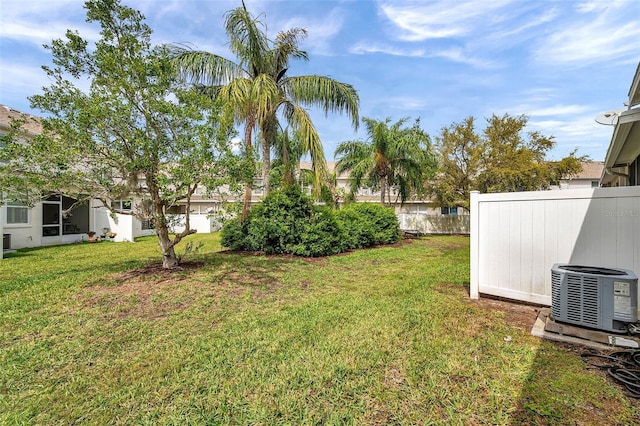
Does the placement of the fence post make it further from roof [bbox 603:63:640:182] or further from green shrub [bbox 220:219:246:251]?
green shrub [bbox 220:219:246:251]

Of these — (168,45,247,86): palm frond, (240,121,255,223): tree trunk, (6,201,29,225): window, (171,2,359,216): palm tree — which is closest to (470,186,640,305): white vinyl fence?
(240,121,255,223): tree trunk

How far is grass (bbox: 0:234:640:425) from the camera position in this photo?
83.6 inches

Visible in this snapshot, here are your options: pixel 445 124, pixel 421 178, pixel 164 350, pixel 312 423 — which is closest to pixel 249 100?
pixel 164 350

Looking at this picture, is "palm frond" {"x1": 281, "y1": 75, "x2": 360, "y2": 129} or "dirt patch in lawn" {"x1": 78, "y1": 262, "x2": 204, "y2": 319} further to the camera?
"palm frond" {"x1": 281, "y1": 75, "x2": 360, "y2": 129}

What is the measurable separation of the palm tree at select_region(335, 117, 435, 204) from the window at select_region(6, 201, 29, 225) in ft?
45.8

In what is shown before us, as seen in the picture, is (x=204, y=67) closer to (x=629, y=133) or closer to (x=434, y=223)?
(x=629, y=133)

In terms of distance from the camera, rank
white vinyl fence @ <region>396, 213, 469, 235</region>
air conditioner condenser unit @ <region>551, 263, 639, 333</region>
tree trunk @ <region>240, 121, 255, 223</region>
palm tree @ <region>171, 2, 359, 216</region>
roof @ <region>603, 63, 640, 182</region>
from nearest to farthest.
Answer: air conditioner condenser unit @ <region>551, 263, 639, 333</region> → roof @ <region>603, 63, 640, 182</region> → tree trunk @ <region>240, 121, 255, 223</region> → palm tree @ <region>171, 2, 359, 216</region> → white vinyl fence @ <region>396, 213, 469, 235</region>

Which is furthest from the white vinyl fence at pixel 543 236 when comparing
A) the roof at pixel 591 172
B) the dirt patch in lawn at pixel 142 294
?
the roof at pixel 591 172

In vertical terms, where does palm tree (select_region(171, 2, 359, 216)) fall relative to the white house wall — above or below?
above

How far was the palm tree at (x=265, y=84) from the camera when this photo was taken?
8188 millimetres

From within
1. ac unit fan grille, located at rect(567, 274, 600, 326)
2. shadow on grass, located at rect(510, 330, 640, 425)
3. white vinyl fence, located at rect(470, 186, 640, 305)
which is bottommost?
shadow on grass, located at rect(510, 330, 640, 425)

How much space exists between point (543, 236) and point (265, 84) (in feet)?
24.1

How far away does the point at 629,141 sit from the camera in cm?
528

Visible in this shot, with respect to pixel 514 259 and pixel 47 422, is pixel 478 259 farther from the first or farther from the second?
pixel 47 422
